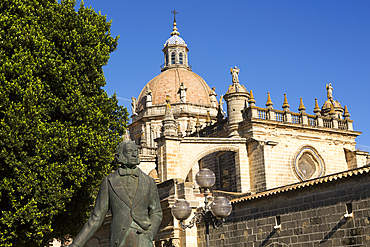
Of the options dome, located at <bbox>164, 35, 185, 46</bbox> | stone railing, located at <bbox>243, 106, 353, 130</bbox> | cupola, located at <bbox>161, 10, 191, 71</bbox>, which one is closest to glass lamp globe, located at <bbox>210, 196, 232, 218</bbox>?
stone railing, located at <bbox>243, 106, 353, 130</bbox>

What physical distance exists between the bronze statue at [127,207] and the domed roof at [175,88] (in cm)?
4394

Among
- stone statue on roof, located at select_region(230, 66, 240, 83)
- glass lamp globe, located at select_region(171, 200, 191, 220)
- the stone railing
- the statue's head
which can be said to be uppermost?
stone statue on roof, located at select_region(230, 66, 240, 83)

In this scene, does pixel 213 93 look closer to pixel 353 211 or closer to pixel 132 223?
pixel 353 211

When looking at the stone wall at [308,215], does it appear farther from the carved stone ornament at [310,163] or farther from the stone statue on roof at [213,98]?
the stone statue on roof at [213,98]

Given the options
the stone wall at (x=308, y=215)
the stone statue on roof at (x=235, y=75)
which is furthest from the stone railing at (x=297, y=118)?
the stone wall at (x=308, y=215)

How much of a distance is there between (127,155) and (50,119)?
1073cm

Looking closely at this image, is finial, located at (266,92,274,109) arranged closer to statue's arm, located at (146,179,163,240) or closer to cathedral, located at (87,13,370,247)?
cathedral, located at (87,13,370,247)

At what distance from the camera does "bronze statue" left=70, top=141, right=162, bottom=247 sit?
552 centimetres

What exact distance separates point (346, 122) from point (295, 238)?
17.8 meters

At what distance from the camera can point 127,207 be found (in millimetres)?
5609

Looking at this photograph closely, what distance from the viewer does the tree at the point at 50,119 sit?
47.1 feet

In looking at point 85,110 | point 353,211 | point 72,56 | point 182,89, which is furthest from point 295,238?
point 182,89

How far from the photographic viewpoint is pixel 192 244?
2202 cm

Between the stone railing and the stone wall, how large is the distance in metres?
9.91
